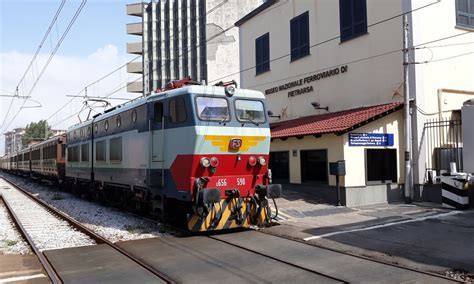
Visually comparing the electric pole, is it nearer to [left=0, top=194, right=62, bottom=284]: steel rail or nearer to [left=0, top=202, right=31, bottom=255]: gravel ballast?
[left=0, top=194, right=62, bottom=284]: steel rail

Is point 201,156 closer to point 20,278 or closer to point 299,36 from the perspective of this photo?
point 20,278

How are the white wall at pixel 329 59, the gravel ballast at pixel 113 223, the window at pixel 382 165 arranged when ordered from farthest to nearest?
the white wall at pixel 329 59 < the window at pixel 382 165 < the gravel ballast at pixel 113 223

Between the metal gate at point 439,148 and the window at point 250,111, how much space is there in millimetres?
7330

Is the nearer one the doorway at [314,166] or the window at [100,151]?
the window at [100,151]

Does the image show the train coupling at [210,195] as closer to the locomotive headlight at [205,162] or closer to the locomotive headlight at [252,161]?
the locomotive headlight at [205,162]

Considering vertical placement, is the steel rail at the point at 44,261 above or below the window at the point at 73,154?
below

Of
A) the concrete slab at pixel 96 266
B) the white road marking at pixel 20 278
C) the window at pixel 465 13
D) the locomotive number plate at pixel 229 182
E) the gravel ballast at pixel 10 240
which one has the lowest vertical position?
the gravel ballast at pixel 10 240

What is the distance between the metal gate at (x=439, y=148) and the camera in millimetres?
15062

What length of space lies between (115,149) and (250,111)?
5.10 m

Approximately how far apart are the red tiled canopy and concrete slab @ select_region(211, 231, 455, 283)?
628 centimetres

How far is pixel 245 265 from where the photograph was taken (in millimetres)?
7273

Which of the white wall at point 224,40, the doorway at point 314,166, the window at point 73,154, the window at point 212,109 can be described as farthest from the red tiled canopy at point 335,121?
the white wall at point 224,40

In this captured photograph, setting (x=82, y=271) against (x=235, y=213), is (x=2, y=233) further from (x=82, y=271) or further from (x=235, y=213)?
(x=235, y=213)

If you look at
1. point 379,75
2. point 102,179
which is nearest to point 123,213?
point 102,179
